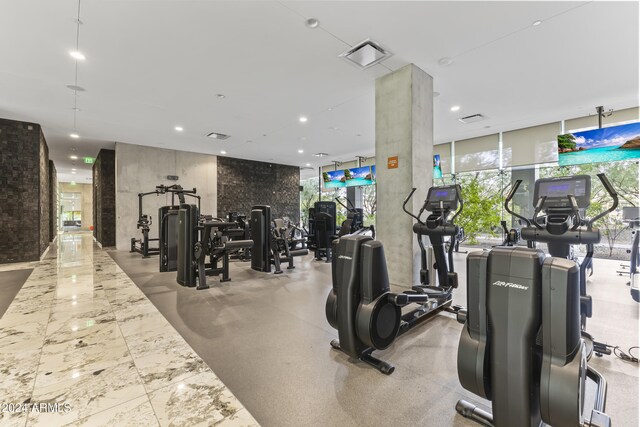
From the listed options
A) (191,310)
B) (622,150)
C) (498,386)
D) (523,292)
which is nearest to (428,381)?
(498,386)

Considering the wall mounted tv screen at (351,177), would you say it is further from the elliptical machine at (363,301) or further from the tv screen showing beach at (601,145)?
the elliptical machine at (363,301)

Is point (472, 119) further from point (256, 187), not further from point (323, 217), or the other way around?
point (256, 187)

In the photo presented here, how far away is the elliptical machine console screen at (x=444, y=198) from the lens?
10.9 ft

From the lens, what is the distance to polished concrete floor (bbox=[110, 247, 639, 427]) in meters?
1.77

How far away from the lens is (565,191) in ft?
8.18

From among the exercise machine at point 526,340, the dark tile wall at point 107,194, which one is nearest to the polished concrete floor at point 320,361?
the exercise machine at point 526,340

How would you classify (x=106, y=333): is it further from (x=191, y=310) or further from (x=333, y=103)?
(x=333, y=103)

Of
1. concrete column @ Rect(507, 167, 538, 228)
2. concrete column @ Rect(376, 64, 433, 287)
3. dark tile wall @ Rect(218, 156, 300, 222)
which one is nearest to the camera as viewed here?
concrete column @ Rect(376, 64, 433, 287)

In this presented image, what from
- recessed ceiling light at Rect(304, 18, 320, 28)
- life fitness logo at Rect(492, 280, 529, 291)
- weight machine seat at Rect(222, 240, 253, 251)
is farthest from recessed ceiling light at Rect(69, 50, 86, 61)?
life fitness logo at Rect(492, 280, 529, 291)

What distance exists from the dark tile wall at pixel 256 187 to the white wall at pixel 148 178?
1.99 ft

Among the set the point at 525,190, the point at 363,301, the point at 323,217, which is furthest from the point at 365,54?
the point at 525,190

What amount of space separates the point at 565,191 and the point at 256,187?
36.9 ft

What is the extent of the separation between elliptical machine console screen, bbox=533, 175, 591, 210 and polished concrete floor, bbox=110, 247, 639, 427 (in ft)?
4.45

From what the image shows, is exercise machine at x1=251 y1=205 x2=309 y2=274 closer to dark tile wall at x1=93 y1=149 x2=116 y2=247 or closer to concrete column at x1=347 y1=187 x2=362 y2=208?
concrete column at x1=347 y1=187 x2=362 y2=208
